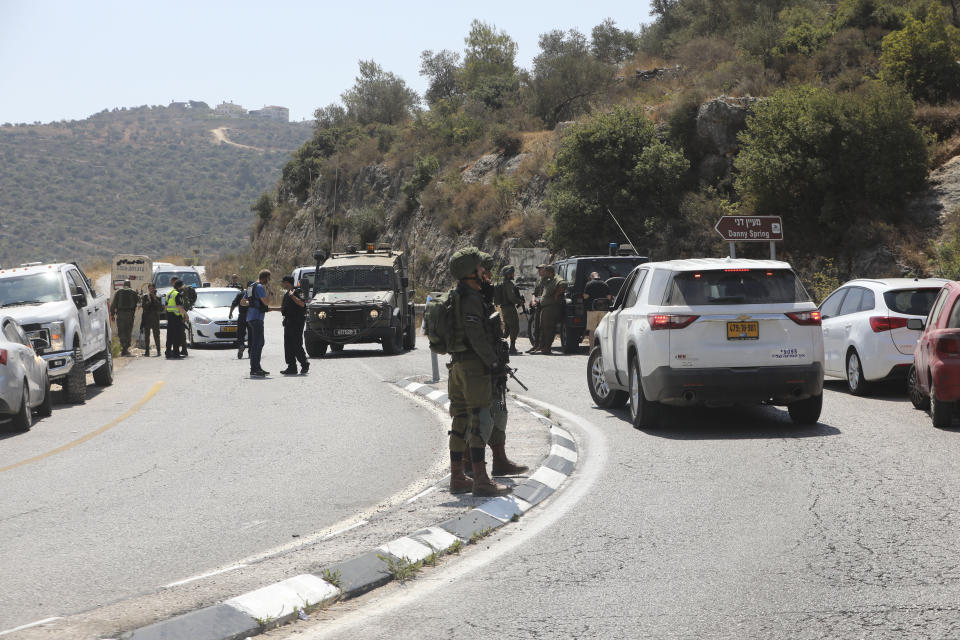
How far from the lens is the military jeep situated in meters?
23.1

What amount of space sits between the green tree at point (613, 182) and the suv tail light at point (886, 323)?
79.6 ft

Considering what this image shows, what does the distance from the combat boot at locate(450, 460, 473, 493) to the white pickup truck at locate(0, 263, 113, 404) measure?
9825 millimetres

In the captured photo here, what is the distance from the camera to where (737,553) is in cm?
596

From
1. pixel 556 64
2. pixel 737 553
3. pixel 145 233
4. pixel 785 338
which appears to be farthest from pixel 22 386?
pixel 145 233

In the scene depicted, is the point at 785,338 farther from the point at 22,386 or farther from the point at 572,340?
the point at 572,340

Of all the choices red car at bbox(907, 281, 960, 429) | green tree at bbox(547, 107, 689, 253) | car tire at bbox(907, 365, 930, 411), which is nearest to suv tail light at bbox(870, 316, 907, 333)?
car tire at bbox(907, 365, 930, 411)

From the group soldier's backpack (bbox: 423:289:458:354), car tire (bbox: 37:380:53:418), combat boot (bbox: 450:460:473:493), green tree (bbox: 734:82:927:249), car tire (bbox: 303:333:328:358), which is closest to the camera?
soldier's backpack (bbox: 423:289:458:354)

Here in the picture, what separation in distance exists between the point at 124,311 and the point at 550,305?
1090 centimetres

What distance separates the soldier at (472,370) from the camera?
24.9 ft

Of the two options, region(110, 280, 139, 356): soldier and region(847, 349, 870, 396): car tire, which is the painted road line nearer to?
region(110, 280, 139, 356): soldier

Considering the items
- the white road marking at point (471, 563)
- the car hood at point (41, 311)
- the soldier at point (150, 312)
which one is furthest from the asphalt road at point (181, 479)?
the soldier at point (150, 312)

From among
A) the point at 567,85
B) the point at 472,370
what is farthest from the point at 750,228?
the point at 567,85

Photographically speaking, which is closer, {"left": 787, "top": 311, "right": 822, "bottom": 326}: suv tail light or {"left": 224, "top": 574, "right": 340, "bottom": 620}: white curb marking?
{"left": 224, "top": 574, "right": 340, "bottom": 620}: white curb marking

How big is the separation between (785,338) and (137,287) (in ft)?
96.2
